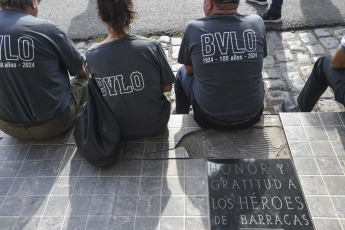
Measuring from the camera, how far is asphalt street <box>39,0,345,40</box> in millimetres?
4797

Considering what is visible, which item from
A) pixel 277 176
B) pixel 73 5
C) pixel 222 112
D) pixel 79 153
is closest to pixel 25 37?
pixel 79 153

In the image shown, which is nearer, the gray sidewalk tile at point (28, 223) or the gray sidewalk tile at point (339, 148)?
the gray sidewalk tile at point (28, 223)

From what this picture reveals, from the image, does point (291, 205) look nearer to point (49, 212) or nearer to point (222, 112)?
point (222, 112)

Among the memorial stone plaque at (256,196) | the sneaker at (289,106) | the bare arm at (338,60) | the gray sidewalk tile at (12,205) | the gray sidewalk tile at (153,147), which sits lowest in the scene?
the sneaker at (289,106)

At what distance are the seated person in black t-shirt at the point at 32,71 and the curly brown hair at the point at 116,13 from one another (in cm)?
60

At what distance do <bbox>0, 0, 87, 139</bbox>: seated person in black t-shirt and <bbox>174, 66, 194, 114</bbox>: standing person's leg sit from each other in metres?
1.06

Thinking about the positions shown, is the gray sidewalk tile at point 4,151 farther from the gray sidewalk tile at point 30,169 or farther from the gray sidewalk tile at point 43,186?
the gray sidewalk tile at point 43,186

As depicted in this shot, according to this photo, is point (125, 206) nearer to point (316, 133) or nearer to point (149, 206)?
point (149, 206)

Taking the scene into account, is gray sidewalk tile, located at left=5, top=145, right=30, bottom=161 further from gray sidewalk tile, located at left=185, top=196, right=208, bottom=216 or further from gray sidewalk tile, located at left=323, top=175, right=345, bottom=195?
gray sidewalk tile, located at left=323, top=175, right=345, bottom=195

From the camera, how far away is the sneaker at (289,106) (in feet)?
11.0

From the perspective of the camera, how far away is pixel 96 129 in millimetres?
2518

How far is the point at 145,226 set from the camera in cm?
223

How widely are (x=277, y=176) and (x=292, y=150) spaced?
0.35 meters

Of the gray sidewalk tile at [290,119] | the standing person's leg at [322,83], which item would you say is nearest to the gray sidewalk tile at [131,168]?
the gray sidewalk tile at [290,119]
